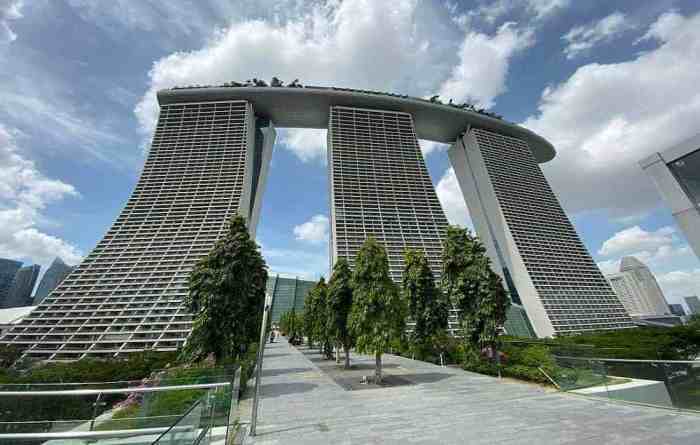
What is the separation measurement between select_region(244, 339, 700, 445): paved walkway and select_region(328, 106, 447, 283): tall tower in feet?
106

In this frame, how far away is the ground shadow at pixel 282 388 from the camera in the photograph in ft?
44.0

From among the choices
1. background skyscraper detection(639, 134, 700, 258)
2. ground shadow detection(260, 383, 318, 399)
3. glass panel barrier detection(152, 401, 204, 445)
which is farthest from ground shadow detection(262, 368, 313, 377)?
background skyscraper detection(639, 134, 700, 258)

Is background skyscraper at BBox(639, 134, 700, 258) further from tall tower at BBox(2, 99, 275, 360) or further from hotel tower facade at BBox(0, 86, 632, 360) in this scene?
tall tower at BBox(2, 99, 275, 360)

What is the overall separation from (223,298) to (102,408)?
7.08 metres

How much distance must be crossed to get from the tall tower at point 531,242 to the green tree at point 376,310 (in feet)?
134

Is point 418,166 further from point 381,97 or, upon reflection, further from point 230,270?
point 230,270

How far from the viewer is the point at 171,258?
47062 mm

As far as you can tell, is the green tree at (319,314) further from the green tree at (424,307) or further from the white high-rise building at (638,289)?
the white high-rise building at (638,289)

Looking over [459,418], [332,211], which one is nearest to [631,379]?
[459,418]

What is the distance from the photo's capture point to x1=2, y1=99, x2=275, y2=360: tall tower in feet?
131

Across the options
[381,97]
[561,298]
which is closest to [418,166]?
[381,97]

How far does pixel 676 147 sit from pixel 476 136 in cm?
6472

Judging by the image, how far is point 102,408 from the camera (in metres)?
6.47

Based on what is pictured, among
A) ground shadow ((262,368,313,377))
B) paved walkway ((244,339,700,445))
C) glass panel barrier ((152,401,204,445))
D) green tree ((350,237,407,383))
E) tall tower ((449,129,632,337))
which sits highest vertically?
tall tower ((449,129,632,337))
